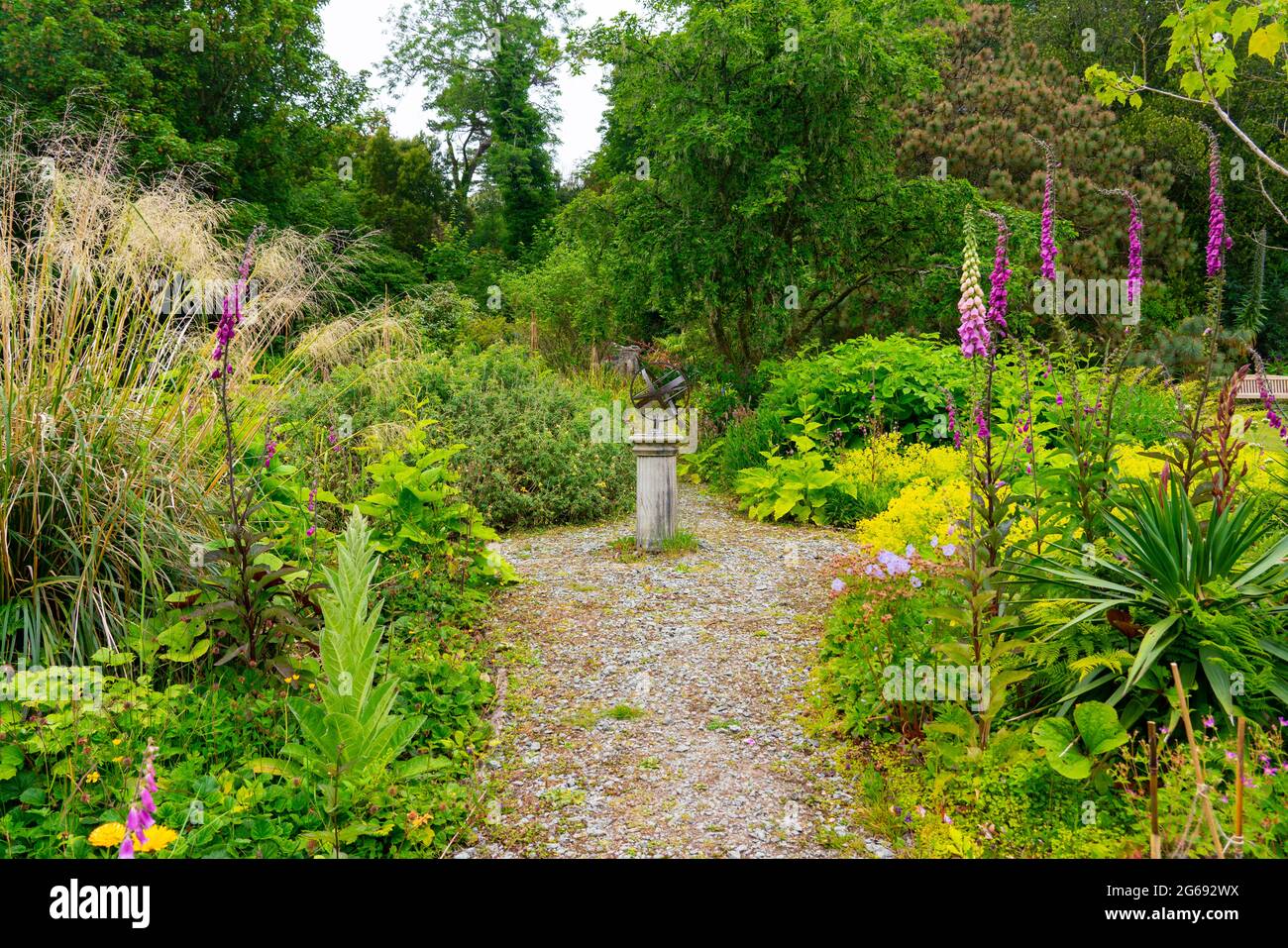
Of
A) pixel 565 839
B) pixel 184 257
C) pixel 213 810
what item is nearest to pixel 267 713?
pixel 213 810

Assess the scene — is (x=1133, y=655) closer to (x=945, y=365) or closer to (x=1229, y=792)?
(x=1229, y=792)

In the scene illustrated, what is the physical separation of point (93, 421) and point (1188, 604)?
3.98m

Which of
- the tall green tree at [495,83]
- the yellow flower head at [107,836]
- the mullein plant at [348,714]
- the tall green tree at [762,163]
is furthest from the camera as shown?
the tall green tree at [495,83]

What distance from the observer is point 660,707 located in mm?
3705

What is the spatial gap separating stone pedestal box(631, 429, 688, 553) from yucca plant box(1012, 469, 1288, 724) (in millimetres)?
3204

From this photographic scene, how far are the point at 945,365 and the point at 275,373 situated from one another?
572 centimetres

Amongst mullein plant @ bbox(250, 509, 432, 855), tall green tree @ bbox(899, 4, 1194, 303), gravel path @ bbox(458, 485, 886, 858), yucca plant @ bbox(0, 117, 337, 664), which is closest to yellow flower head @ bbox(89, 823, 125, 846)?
mullein plant @ bbox(250, 509, 432, 855)

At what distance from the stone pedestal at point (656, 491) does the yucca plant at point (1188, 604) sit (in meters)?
3.20

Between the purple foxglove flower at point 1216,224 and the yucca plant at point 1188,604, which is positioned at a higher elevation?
the purple foxglove flower at point 1216,224

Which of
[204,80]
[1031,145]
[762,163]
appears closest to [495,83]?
[204,80]

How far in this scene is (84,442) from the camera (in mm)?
3297

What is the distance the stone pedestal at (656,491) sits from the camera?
6.04 meters

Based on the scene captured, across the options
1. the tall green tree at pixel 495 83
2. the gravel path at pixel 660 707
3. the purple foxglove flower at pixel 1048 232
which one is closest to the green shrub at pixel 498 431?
the gravel path at pixel 660 707

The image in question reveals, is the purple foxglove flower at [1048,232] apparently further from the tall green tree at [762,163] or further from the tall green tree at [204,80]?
the tall green tree at [204,80]
